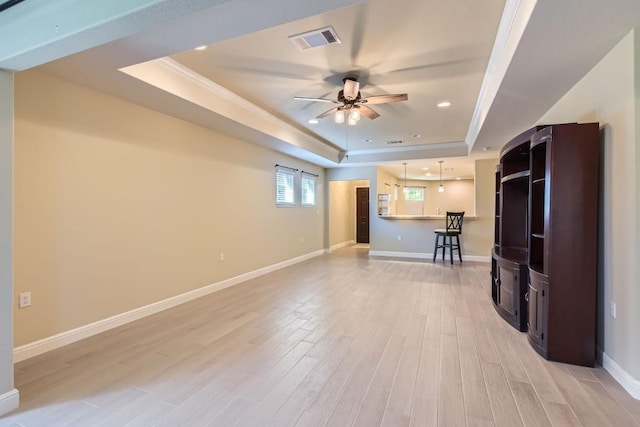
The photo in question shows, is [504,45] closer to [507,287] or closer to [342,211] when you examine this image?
[507,287]

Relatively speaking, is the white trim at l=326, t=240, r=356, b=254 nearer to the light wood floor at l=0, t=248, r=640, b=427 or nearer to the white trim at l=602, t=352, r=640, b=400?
the light wood floor at l=0, t=248, r=640, b=427

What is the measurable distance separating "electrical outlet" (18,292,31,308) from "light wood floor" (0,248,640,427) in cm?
45

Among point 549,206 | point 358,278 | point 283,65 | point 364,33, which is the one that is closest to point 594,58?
point 549,206

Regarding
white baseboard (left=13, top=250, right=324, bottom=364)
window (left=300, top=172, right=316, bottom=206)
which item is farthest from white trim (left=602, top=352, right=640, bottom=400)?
window (left=300, top=172, right=316, bottom=206)

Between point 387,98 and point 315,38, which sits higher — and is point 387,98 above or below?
below

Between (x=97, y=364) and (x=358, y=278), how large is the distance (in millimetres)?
3849

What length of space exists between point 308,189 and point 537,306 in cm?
565

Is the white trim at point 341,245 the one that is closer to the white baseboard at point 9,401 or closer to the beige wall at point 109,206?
the beige wall at point 109,206

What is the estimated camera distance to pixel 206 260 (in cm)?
444

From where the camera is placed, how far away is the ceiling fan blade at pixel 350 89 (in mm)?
3389

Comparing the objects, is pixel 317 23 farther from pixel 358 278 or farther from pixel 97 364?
pixel 358 278

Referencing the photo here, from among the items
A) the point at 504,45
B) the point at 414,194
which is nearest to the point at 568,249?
the point at 504,45

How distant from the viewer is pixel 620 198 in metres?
2.19

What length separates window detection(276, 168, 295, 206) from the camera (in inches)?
247
